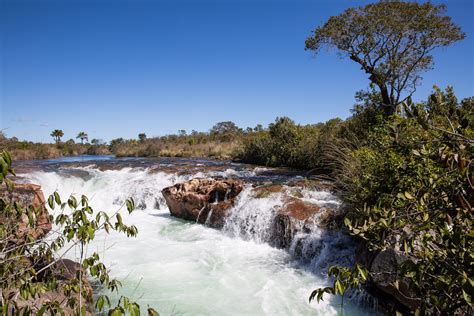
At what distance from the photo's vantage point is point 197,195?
11531mm

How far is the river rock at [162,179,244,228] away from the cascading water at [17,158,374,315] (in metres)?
0.35

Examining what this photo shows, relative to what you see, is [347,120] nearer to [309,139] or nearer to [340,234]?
[309,139]

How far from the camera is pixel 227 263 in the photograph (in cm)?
790

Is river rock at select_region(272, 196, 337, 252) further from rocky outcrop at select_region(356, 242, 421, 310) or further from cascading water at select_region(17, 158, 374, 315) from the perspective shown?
rocky outcrop at select_region(356, 242, 421, 310)

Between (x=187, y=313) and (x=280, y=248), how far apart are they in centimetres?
376

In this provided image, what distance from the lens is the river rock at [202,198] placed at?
11.1 m

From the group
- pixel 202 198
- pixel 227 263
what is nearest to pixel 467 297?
pixel 227 263

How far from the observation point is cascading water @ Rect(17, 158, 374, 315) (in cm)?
593

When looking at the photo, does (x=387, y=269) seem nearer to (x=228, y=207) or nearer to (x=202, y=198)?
(x=228, y=207)

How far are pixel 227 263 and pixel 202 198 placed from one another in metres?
3.92

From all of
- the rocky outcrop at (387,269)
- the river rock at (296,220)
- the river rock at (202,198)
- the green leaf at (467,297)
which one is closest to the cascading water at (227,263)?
the river rock at (296,220)

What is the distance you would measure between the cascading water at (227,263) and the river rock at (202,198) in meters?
0.35

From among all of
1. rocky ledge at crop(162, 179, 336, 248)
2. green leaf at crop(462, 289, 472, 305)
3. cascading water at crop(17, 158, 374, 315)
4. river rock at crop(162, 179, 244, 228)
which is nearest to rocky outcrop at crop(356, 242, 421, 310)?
cascading water at crop(17, 158, 374, 315)

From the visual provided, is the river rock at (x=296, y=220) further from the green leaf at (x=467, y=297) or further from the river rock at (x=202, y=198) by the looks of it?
the green leaf at (x=467, y=297)
